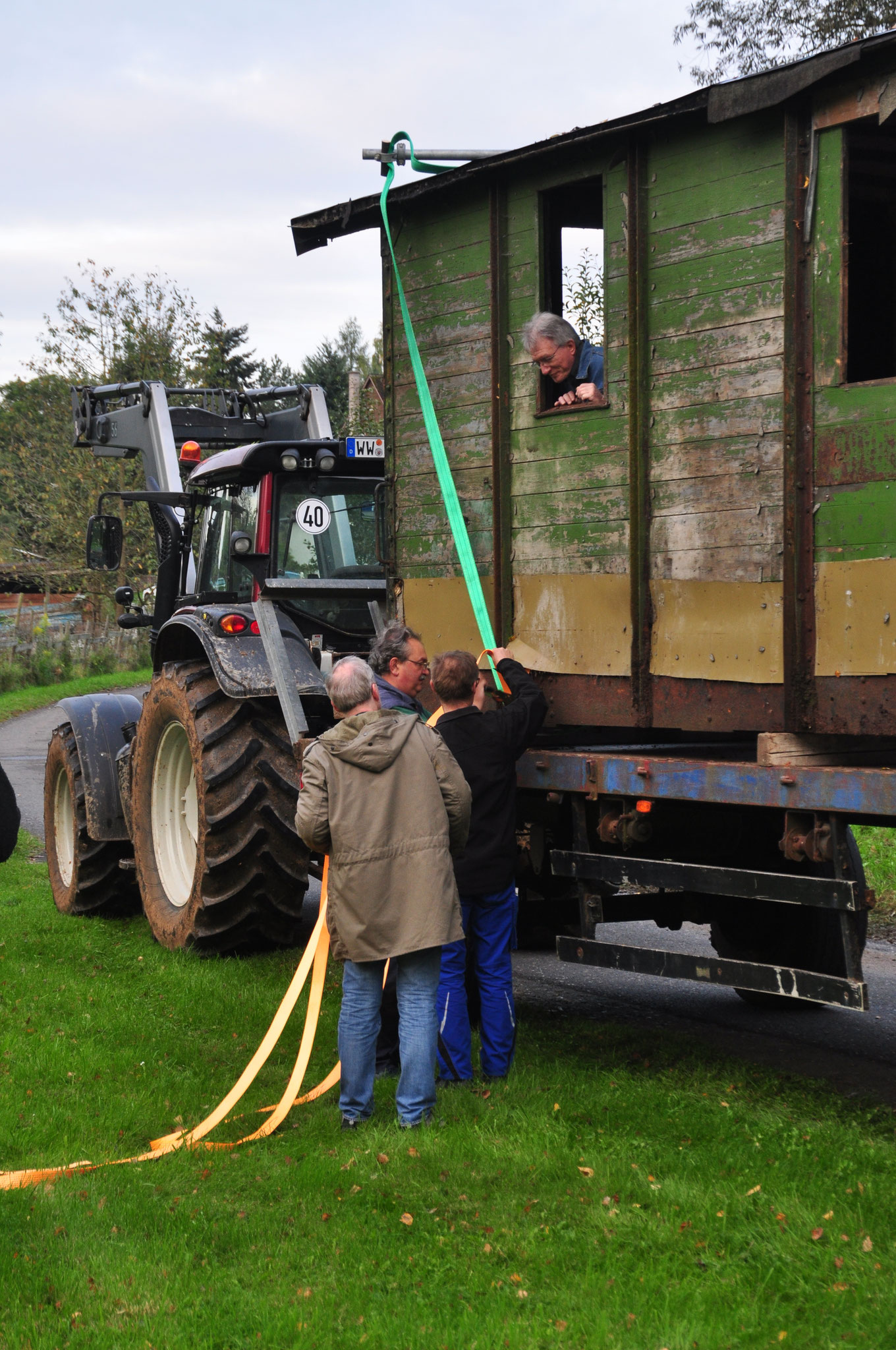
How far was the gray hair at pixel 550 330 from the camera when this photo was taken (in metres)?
5.41

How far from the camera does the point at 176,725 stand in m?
7.89

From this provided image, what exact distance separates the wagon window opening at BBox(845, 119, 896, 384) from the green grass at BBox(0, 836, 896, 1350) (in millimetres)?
3023

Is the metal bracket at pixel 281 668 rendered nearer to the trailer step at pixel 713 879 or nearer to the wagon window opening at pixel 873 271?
the trailer step at pixel 713 879

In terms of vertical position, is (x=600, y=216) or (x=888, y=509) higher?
(x=600, y=216)

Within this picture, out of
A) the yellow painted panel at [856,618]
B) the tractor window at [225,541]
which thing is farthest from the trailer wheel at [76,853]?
the yellow painted panel at [856,618]

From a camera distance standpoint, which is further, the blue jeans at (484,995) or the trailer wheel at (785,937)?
the trailer wheel at (785,937)

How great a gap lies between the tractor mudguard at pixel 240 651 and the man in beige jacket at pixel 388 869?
2.15m

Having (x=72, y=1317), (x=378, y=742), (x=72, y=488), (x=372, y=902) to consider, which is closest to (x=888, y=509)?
(x=378, y=742)

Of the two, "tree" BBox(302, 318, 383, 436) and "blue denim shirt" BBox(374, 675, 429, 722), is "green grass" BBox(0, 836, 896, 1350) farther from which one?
"tree" BBox(302, 318, 383, 436)

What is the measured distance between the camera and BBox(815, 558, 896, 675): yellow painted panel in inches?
170

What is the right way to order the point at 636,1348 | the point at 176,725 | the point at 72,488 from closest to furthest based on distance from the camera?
the point at 636,1348 < the point at 176,725 < the point at 72,488

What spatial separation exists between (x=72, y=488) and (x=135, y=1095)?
99.4ft

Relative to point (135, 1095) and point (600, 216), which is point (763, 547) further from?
point (135, 1095)

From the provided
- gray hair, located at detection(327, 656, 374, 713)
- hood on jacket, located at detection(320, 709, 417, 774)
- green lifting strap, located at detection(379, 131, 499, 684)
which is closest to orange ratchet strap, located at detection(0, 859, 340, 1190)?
hood on jacket, located at detection(320, 709, 417, 774)
